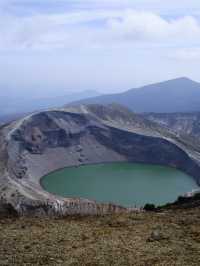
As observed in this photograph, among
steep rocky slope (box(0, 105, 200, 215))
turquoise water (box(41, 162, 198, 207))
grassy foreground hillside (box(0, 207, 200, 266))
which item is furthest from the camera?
steep rocky slope (box(0, 105, 200, 215))

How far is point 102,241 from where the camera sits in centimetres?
1912

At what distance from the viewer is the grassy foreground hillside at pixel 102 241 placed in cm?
1700

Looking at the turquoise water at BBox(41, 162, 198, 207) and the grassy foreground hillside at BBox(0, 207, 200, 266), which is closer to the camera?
the grassy foreground hillside at BBox(0, 207, 200, 266)

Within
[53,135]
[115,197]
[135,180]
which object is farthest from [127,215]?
[53,135]

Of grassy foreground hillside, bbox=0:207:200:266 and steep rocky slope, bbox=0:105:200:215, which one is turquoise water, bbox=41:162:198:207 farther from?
grassy foreground hillside, bbox=0:207:200:266

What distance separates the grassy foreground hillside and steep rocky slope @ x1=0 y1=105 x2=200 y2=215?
96.8 meters

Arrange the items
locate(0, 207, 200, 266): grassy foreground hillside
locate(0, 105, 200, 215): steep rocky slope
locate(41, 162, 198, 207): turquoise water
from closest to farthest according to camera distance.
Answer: locate(0, 207, 200, 266): grassy foreground hillside < locate(41, 162, 198, 207): turquoise water < locate(0, 105, 200, 215): steep rocky slope

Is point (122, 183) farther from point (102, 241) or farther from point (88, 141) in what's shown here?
point (102, 241)

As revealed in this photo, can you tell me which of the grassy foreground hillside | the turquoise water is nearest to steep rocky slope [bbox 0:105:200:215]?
the turquoise water

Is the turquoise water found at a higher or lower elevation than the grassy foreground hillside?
lower

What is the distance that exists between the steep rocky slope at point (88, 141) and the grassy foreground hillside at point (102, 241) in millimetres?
96764

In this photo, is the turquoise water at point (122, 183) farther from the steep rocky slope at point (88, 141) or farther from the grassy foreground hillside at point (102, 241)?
the grassy foreground hillside at point (102, 241)

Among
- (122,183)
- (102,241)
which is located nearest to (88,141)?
(122,183)

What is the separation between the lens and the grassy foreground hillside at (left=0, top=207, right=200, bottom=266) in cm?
1700
